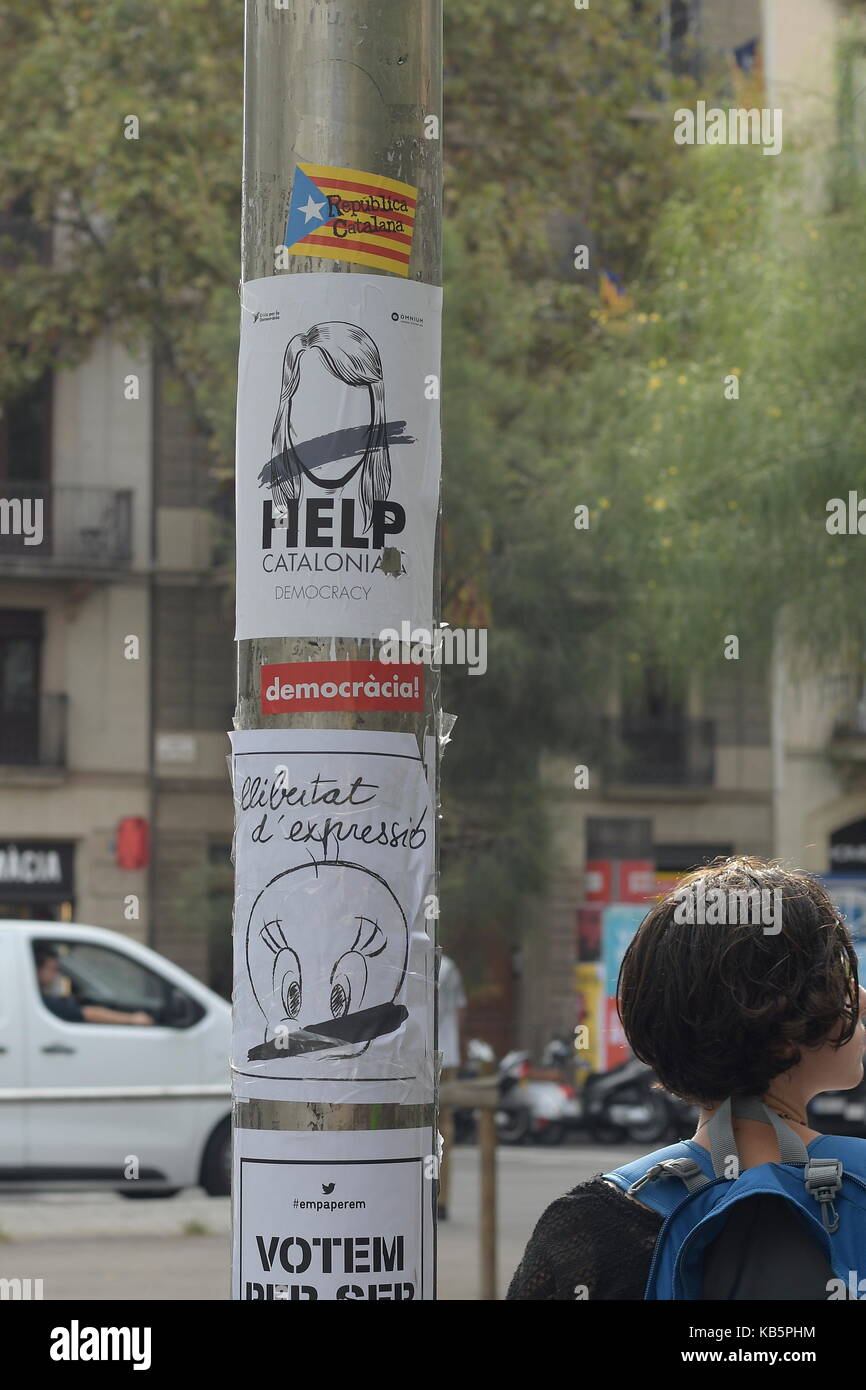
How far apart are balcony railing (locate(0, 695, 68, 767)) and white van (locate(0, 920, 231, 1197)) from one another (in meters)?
14.6

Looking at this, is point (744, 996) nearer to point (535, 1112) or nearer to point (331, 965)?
point (331, 965)

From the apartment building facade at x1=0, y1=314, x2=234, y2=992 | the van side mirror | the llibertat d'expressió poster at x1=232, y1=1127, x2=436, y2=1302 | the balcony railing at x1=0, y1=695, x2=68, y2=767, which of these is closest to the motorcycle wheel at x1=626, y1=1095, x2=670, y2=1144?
the apartment building facade at x1=0, y1=314, x2=234, y2=992

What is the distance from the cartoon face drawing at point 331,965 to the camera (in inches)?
110

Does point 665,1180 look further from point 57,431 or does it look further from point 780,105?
point 57,431

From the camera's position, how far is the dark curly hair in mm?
2287

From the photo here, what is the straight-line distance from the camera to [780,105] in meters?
16.9

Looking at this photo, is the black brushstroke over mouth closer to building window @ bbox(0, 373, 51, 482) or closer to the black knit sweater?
the black knit sweater

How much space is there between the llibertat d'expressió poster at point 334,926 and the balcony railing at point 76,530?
25936 mm

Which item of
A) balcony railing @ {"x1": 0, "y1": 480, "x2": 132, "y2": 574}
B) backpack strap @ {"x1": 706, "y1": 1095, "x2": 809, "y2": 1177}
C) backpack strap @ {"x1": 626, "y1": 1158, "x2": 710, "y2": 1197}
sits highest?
balcony railing @ {"x1": 0, "y1": 480, "x2": 132, "y2": 574}

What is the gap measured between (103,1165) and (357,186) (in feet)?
35.4

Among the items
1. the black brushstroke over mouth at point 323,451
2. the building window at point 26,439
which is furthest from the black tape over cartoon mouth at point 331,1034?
the building window at point 26,439

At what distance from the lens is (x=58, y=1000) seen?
13.5 m
